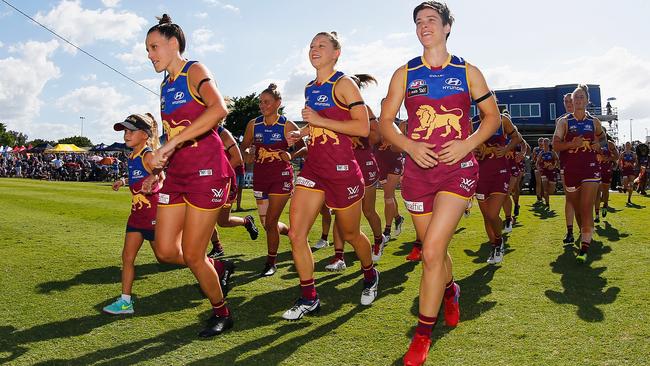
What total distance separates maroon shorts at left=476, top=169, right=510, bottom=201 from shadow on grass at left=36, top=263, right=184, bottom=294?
4.54m

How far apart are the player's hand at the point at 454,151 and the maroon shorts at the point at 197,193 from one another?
189 cm

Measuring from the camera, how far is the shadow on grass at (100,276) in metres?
6.51

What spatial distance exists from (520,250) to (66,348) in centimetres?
725

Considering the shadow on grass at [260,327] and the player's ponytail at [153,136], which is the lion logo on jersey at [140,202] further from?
the shadow on grass at [260,327]

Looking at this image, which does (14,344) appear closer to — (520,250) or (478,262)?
(478,262)

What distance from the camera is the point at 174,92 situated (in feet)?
15.4

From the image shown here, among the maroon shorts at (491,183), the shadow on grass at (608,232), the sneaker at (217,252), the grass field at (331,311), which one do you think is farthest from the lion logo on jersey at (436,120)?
the shadow on grass at (608,232)

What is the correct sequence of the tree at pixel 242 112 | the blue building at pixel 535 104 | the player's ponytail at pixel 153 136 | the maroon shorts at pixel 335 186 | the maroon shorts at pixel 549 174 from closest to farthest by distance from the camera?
the maroon shorts at pixel 335 186 < the player's ponytail at pixel 153 136 < the maroon shorts at pixel 549 174 < the blue building at pixel 535 104 < the tree at pixel 242 112

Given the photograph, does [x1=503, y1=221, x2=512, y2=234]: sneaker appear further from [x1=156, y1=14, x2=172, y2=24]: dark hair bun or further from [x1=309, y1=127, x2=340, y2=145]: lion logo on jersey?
[x1=156, y1=14, x2=172, y2=24]: dark hair bun

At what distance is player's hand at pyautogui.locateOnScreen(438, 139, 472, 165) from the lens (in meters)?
4.08

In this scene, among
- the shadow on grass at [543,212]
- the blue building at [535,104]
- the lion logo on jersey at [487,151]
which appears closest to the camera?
the lion logo on jersey at [487,151]

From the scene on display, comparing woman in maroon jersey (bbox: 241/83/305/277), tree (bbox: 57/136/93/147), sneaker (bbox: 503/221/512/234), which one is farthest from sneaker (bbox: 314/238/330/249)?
tree (bbox: 57/136/93/147)

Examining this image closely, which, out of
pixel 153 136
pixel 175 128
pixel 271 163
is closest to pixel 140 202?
pixel 153 136

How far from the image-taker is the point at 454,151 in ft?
13.4
